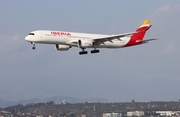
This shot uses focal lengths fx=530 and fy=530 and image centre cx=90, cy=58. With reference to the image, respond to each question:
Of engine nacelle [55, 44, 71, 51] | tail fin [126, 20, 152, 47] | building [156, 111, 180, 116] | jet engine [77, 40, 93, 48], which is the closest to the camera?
jet engine [77, 40, 93, 48]

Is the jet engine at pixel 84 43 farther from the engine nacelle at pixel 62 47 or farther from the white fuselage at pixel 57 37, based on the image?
the engine nacelle at pixel 62 47

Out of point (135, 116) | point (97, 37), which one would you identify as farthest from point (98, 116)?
point (97, 37)

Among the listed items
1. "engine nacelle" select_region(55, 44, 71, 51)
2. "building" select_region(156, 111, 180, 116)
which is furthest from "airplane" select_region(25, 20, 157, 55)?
"building" select_region(156, 111, 180, 116)

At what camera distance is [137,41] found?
104 m

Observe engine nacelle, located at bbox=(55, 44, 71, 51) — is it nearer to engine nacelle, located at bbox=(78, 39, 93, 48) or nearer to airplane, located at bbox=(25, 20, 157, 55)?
airplane, located at bbox=(25, 20, 157, 55)

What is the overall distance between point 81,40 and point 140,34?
56.9ft

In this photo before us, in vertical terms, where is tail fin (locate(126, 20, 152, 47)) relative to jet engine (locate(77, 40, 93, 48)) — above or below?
above

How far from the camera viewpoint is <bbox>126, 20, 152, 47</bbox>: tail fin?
104562mm

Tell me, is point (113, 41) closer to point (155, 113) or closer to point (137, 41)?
point (137, 41)

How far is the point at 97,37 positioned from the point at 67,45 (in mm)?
6552

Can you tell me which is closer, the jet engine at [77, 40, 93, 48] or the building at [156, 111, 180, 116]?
the jet engine at [77, 40, 93, 48]

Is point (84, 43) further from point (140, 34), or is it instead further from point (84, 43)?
point (140, 34)

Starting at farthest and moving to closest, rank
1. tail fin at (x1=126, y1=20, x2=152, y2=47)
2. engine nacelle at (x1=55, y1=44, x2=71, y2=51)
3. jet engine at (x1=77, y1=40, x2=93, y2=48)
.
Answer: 1. tail fin at (x1=126, y1=20, x2=152, y2=47)
2. engine nacelle at (x1=55, y1=44, x2=71, y2=51)
3. jet engine at (x1=77, y1=40, x2=93, y2=48)

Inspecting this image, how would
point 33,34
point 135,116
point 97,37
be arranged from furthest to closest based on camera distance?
point 135,116 → point 97,37 → point 33,34
